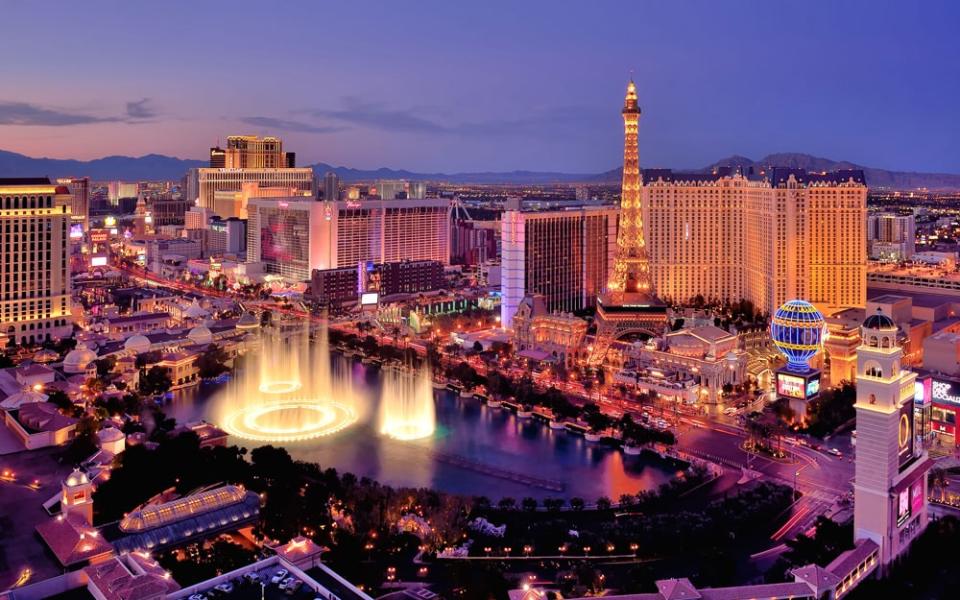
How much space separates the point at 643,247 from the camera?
41406 mm

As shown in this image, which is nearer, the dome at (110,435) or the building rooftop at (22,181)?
the dome at (110,435)

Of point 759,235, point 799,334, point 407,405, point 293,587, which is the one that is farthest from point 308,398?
point 759,235

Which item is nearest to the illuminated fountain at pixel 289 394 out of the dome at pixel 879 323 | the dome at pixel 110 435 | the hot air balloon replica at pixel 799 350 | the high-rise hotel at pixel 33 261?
the dome at pixel 110 435

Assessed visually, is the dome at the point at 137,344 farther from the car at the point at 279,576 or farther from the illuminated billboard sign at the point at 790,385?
the illuminated billboard sign at the point at 790,385

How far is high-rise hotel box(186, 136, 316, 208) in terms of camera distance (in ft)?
261

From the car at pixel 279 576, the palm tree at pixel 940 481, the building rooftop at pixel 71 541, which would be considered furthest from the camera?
the palm tree at pixel 940 481

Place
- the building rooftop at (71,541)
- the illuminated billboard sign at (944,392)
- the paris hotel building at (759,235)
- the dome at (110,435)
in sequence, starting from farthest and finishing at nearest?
the paris hotel building at (759,235), the illuminated billboard sign at (944,392), the dome at (110,435), the building rooftop at (71,541)

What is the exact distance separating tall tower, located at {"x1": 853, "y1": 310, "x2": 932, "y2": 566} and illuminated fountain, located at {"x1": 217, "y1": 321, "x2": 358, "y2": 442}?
1628 cm

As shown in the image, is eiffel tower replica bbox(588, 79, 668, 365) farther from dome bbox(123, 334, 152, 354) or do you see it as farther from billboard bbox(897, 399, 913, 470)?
billboard bbox(897, 399, 913, 470)

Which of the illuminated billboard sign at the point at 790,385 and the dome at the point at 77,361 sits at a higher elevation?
the dome at the point at 77,361

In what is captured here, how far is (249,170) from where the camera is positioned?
81.4 metres

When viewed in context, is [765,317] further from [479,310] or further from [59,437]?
[59,437]

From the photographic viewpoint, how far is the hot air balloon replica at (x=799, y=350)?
90.0 feet

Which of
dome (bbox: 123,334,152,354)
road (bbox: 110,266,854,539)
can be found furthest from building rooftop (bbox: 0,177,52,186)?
road (bbox: 110,266,854,539)
